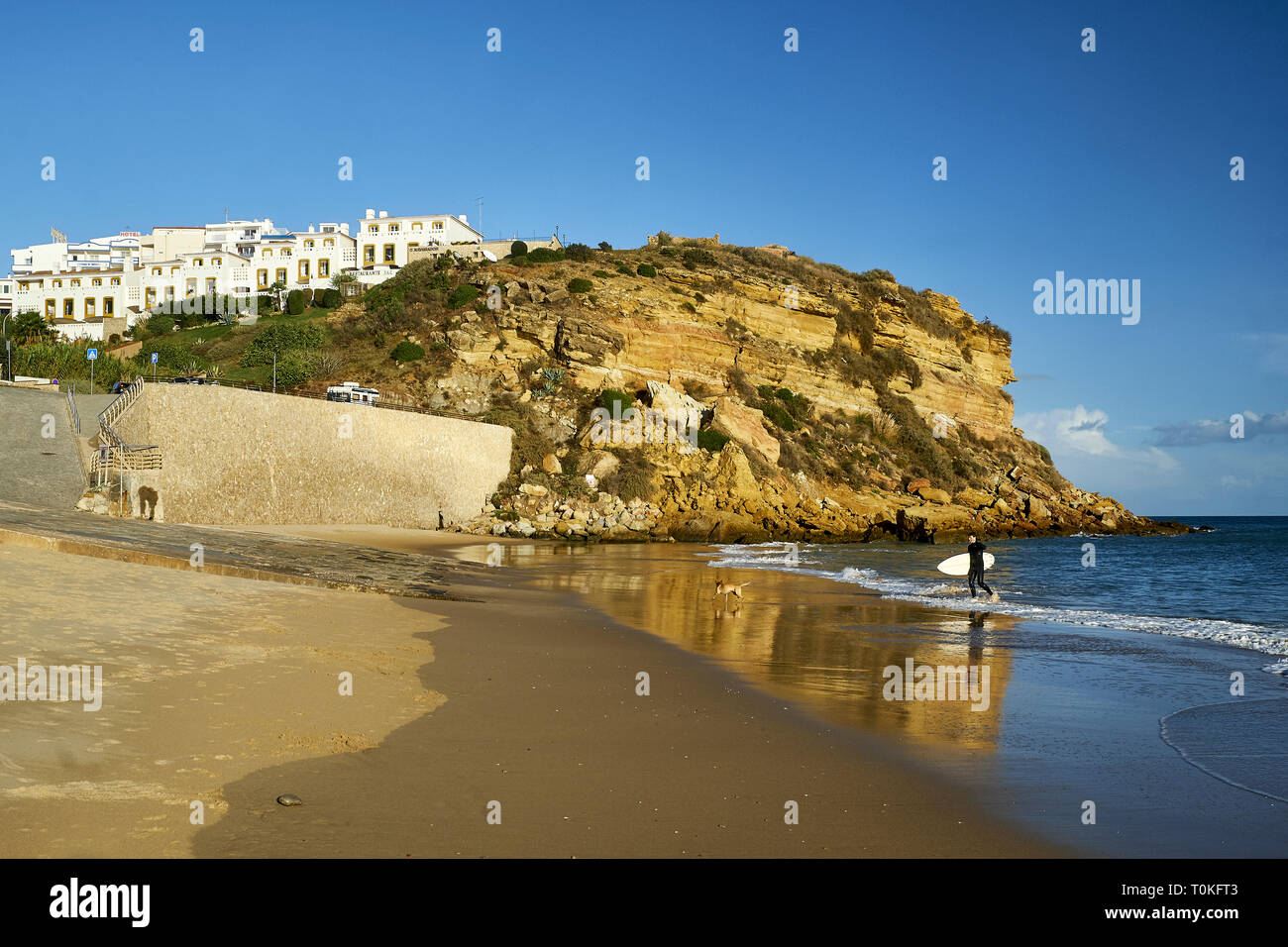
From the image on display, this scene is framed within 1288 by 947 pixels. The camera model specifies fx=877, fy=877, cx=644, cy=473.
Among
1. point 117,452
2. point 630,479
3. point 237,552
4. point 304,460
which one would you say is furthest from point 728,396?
point 237,552

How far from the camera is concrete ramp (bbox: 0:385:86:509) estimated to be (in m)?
21.9

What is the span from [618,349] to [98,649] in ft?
140

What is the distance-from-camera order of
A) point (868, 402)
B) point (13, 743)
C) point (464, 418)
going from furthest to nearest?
point (868, 402)
point (464, 418)
point (13, 743)

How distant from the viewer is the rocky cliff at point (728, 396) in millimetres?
42656

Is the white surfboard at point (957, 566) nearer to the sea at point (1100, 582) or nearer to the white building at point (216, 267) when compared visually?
the sea at point (1100, 582)

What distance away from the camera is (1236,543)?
52.1 m

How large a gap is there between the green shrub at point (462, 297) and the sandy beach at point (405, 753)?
142 feet

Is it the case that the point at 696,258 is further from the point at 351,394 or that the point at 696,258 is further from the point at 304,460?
the point at 304,460

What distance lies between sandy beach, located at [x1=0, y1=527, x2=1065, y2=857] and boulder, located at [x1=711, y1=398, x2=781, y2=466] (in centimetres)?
3592

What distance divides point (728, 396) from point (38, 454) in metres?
33.7

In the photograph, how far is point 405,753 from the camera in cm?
624

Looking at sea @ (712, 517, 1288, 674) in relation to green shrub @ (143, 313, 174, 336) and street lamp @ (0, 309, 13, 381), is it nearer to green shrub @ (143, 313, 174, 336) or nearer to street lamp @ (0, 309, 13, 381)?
street lamp @ (0, 309, 13, 381)
